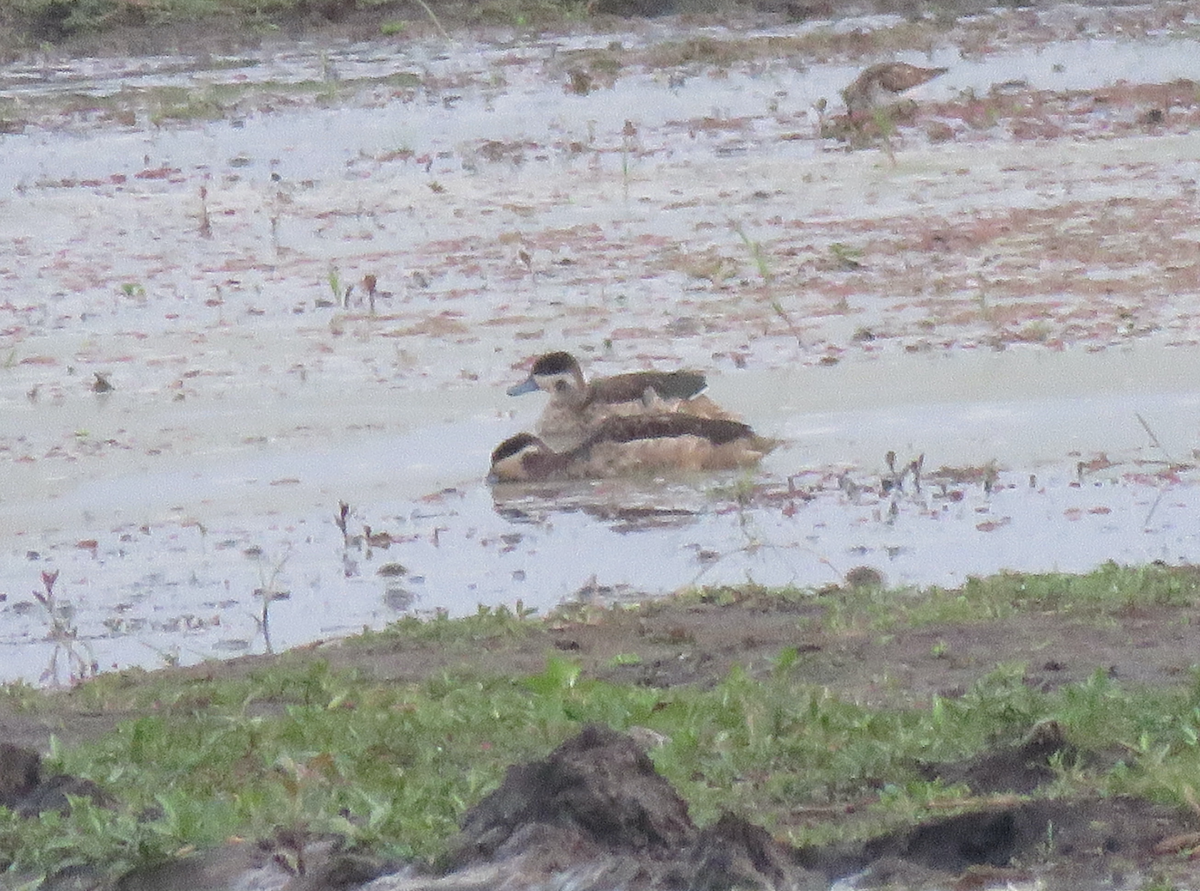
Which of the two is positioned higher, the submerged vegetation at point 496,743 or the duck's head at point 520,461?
the submerged vegetation at point 496,743

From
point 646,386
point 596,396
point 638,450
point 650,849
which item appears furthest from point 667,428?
point 650,849

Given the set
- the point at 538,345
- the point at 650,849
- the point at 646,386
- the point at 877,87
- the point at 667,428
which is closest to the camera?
the point at 650,849

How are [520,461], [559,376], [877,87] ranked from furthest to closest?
1. [877,87]
2. [559,376]
3. [520,461]

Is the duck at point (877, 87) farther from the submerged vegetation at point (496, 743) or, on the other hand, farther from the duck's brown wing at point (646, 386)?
the submerged vegetation at point (496, 743)

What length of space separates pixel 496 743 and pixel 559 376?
5534 mm

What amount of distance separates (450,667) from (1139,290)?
6.82 meters

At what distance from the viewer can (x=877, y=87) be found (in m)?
19.2

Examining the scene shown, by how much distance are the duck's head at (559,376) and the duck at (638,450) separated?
383mm

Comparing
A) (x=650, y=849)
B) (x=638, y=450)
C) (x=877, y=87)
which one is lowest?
(x=638, y=450)

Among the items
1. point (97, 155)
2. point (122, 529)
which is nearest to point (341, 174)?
point (97, 155)

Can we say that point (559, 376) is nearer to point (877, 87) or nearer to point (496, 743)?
point (496, 743)

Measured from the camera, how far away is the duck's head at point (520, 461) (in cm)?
1036

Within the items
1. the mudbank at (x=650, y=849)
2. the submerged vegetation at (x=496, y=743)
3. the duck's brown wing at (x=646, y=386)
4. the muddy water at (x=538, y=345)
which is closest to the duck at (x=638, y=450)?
the muddy water at (x=538, y=345)

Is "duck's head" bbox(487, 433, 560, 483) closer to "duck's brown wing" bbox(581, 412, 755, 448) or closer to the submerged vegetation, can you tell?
"duck's brown wing" bbox(581, 412, 755, 448)
